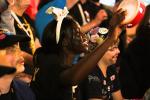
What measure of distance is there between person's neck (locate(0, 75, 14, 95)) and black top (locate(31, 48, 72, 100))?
0.30m

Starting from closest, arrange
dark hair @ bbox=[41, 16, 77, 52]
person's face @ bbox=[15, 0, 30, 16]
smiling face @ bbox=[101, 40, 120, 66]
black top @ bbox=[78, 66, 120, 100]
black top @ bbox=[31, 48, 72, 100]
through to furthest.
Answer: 1. black top @ bbox=[31, 48, 72, 100]
2. dark hair @ bbox=[41, 16, 77, 52]
3. black top @ bbox=[78, 66, 120, 100]
4. smiling face @ bbox=[101, 40, 120, 66]
5. person's face @ bbox=[15, 0, 30, 16]

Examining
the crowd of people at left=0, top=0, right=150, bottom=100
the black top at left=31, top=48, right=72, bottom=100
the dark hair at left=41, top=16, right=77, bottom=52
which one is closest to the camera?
the crowd of people at left=0, top=0, right=150, bottom=100

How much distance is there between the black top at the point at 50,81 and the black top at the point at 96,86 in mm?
407

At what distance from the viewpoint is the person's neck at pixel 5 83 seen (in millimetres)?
2922

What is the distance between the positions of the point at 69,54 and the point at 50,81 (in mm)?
269

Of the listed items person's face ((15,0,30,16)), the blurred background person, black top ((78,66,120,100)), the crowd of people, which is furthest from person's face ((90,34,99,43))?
the blurred background person

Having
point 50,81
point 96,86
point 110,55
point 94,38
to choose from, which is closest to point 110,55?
point 110,55

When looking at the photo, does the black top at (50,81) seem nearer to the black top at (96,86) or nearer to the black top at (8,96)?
the black top at (8,96)

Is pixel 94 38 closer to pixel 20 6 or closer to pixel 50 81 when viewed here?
pixel 20 6

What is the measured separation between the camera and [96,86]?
12.1ft

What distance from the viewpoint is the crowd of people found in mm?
3021

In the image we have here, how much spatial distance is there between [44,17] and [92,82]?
0.64 meters

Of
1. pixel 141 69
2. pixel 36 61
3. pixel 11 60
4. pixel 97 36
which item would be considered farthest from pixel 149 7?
pixel 11 60

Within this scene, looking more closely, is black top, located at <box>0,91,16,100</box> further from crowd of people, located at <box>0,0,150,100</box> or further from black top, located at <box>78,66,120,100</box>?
black top, located at <box>78,66,120,100</box>
